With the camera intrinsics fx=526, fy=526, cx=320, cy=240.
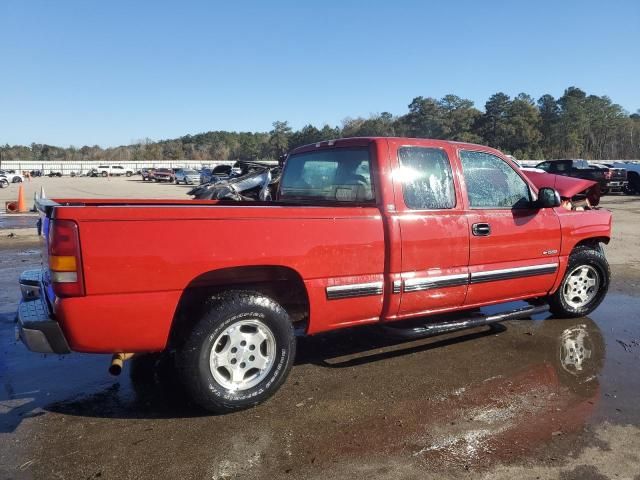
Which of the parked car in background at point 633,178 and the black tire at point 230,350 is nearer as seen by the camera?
the black tire at point 230,350

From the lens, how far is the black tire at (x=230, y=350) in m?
3.40

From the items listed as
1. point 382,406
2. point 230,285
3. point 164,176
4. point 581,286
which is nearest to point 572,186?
point 581,286

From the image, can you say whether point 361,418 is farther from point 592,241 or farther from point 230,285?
point 592,241

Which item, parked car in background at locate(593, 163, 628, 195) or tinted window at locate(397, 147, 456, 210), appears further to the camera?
parked car in background at locate(593, 163, 628, 195)

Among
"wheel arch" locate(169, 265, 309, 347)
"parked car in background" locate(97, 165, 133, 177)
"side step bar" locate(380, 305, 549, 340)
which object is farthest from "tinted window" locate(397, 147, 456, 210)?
"parked car in background" locate(97, 165, 133, 177)

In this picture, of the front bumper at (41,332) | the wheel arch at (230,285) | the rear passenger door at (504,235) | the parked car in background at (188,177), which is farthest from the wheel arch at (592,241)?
the parked car in background at (188,177)

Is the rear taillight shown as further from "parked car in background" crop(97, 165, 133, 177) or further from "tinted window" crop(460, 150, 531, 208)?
"parked car in background" crop(97, 165, 133, 177)

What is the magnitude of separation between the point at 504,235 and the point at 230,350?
2.64 m

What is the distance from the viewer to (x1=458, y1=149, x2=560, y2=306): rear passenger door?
4562mm

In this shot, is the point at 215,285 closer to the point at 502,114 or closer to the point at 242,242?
the point at 242,242

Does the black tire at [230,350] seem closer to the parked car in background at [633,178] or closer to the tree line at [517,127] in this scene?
the parked car in background at [633,178]

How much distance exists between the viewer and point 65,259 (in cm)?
300

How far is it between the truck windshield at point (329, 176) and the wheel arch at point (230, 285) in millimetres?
910

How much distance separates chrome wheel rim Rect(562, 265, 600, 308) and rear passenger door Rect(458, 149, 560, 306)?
1.92 ft
